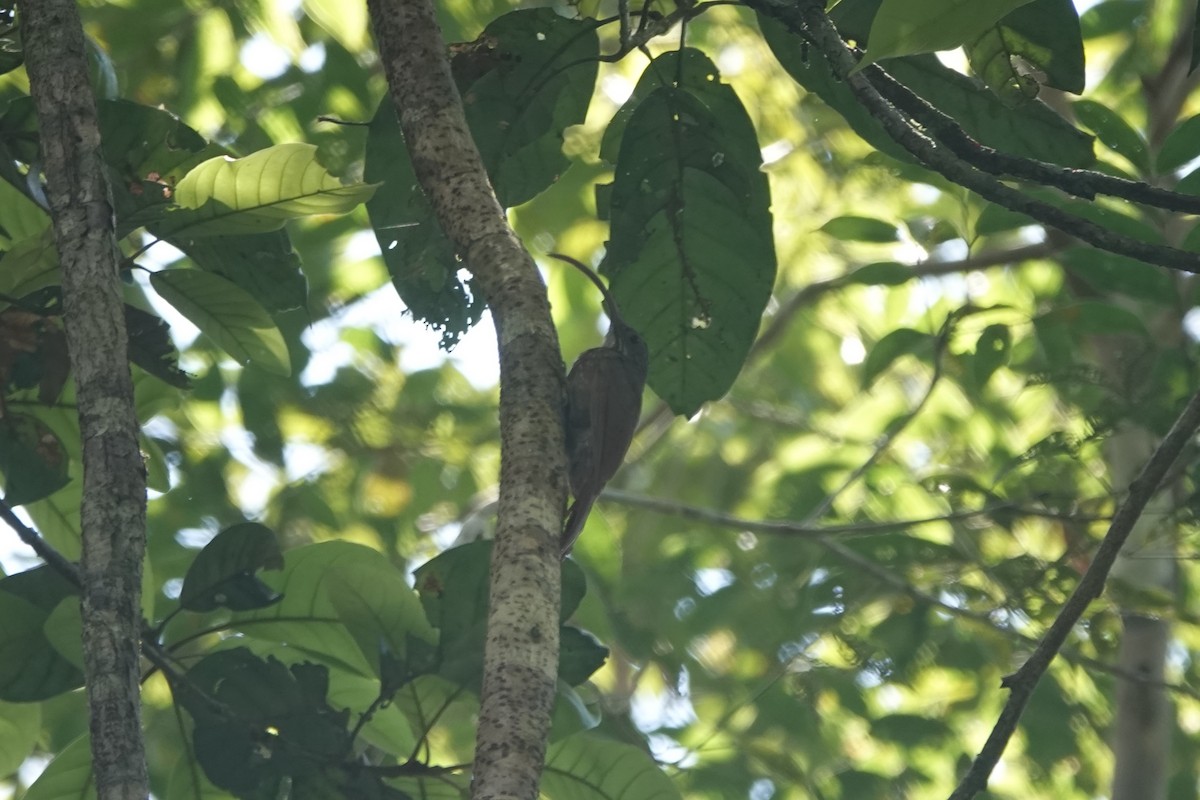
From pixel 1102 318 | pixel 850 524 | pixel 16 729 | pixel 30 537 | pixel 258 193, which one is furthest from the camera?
pixel 850 524

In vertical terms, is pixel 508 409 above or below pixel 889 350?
below

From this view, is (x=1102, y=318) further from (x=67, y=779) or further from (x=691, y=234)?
(x=67, y=779)

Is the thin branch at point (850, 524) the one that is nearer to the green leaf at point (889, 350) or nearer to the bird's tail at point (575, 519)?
the green leaf at point (889, 350)

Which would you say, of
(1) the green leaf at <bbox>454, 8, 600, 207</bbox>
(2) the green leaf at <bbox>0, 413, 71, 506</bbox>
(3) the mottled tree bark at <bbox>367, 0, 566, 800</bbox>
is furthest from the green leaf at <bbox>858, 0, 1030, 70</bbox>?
Result: (2) the green leaf at <bbox>0, 413, 71, 506</bbox>

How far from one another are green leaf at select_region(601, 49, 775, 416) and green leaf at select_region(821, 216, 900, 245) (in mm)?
821

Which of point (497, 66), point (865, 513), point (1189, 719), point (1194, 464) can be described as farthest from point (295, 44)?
point (1189, 719)

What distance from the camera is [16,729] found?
6.49 ft

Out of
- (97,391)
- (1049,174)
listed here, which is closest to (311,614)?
(97,391)

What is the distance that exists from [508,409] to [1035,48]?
0.95 metres

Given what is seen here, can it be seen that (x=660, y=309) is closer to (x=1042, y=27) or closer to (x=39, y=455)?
(x=1042, y=27)

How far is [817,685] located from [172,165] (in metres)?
2.50

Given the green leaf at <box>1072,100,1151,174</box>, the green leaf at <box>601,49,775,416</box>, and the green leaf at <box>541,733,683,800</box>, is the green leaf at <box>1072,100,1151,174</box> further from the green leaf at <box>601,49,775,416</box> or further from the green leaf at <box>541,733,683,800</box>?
the green leaf at <box>541,733,683,800</box>

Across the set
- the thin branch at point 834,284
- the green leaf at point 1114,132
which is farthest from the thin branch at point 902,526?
the green leaf at point 1114,132

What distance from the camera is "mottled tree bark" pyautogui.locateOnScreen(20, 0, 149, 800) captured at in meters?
1.06
